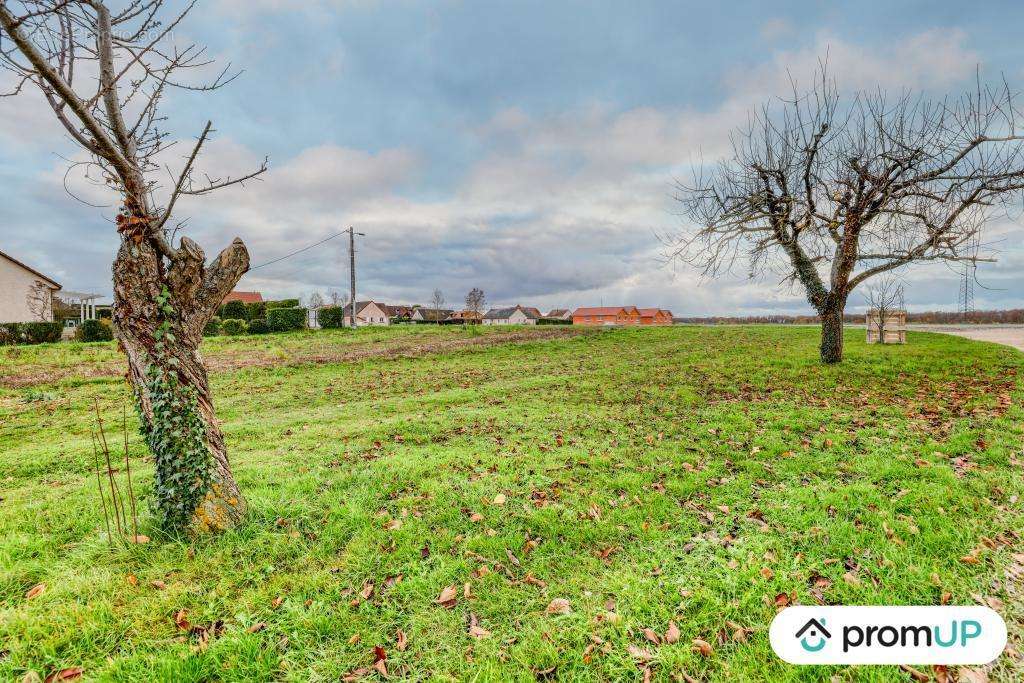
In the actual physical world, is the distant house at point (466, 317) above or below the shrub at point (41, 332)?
above

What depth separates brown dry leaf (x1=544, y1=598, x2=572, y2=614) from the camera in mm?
3472

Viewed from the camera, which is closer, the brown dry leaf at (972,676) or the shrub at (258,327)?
the brown dry leaf at (972,676)

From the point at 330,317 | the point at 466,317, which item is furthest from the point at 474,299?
the point at 330,317

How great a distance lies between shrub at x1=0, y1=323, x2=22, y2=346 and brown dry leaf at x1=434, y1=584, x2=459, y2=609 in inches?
1341

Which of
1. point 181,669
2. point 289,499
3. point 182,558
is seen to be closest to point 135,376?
point 182,558

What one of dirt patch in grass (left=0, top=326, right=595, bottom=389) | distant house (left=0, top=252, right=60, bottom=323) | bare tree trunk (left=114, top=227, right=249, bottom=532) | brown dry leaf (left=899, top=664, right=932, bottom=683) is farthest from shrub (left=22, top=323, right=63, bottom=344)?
brown dry leaf (left=899, top=664, right=932, bottom=683)

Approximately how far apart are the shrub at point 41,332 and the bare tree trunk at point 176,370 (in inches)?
1244

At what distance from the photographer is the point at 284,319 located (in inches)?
1309

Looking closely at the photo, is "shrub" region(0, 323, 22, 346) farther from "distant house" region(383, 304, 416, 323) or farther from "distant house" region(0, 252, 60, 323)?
"distant house" region(383, 304, 416, 323)

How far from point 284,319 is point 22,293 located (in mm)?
16987

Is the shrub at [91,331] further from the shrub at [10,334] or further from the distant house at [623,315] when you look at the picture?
the distant house at [623,315]

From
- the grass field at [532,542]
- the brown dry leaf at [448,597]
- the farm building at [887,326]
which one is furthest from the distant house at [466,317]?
the brown dry leaf at [448,597]

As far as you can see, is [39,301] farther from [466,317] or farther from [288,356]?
[466,317]
